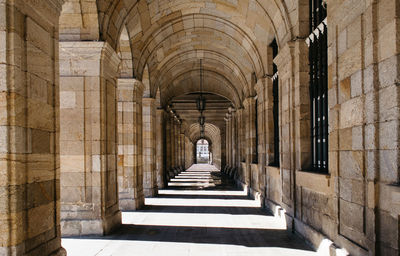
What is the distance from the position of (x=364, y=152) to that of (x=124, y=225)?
5.12 m

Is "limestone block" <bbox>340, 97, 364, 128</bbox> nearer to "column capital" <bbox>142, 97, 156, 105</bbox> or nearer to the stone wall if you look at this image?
the stone wall

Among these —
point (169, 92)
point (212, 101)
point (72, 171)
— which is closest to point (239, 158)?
point (169, 92)

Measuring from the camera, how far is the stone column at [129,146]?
907 cm

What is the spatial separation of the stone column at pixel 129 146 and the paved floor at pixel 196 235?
50 cm

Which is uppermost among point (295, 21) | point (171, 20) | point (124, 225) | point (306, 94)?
point (171, 20)

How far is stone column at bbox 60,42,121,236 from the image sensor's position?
6164mm

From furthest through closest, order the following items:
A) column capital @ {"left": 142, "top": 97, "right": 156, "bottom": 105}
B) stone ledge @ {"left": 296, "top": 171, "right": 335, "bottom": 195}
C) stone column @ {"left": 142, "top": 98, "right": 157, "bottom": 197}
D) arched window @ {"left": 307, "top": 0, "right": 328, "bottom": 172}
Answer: column capital @ {"left": 142, "top": 97, "right": 156, "bottom": 105}, stone column @ {"left": 142, "top": 98, "right": 157, "bottom": 197}, arched window @ {"left": 307, "top": 0, "right": 328, "bottom": 172}, stone ledge @ {"left": 296, "top": 171, "right": 335, "bottom": 195}

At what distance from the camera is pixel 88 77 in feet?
20.6

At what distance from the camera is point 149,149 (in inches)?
478

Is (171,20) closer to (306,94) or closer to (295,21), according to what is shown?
(295,21)

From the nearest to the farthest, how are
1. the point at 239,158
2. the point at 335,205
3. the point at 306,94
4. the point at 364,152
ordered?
the point at 364,152
the point at 335,205
the point at 306,94
the point at 239,158

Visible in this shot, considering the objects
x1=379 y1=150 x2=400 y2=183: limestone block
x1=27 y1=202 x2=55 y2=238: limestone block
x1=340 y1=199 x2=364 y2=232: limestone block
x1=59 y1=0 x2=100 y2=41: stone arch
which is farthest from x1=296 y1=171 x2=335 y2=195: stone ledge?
x1=59 y1=0 x2=100 y2=41: stone arch

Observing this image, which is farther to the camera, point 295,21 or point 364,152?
point 295,21

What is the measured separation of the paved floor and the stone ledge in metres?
0.94
